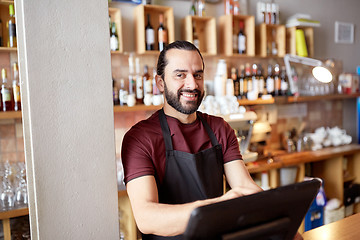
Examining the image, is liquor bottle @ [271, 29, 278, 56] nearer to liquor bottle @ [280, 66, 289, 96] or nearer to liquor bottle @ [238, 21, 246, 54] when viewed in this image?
liquor bottle @ [280, 66, 289, 96]

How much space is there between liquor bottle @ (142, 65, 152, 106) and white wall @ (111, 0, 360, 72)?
1.84ft

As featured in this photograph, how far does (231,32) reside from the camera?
370 cm

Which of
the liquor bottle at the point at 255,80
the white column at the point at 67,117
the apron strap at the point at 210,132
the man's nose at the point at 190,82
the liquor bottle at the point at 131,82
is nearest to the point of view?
the white column at the point at 67,117

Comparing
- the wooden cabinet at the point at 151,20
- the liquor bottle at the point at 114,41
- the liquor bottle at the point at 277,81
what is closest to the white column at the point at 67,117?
the liquor bottle at the point at 114,41

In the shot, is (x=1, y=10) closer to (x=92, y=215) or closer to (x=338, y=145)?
(x=92, y=215)

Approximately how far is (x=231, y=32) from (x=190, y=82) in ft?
7.47

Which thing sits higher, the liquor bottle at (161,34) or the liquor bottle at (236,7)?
the liquor bottle at (236,7)

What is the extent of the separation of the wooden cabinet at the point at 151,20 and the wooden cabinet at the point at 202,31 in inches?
7.6

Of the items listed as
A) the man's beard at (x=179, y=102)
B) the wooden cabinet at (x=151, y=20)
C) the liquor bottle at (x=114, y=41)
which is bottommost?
the man's beard at (x=179, y=102)

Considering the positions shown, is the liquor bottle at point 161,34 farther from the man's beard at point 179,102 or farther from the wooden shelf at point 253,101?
the man's beard at point 179,102

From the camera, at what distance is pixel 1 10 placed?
111 inches

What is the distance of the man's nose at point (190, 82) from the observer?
1.60m

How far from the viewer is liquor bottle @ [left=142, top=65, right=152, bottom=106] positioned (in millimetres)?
3178

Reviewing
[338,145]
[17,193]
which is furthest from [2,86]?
[338,145]
